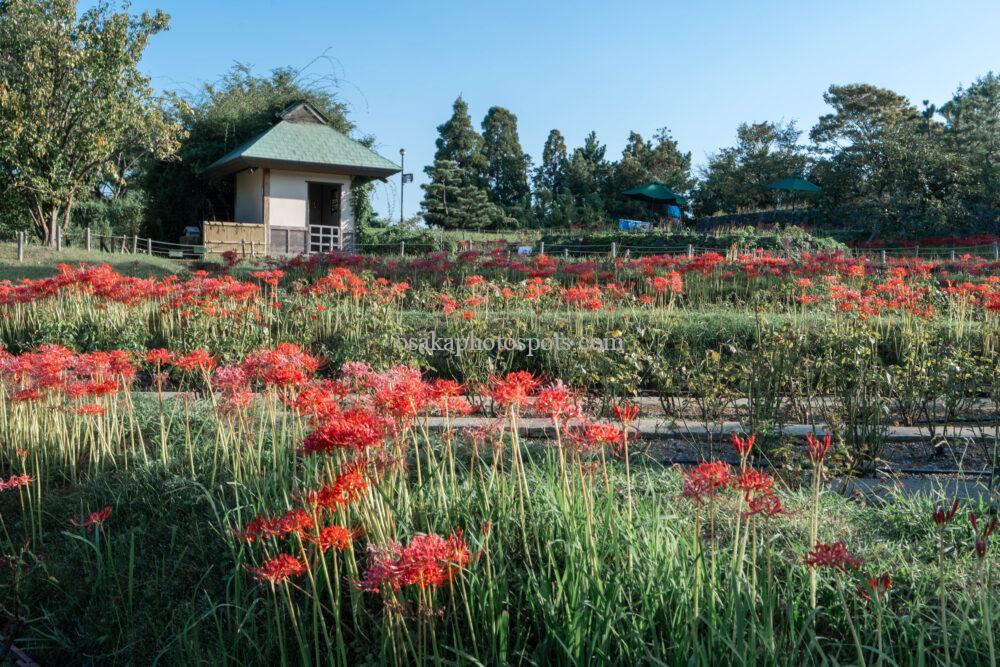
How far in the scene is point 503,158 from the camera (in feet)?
167

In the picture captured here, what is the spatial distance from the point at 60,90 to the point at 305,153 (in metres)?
7.25

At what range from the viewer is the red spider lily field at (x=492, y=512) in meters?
2.01

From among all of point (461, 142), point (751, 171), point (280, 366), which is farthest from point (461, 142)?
point (280, 366)

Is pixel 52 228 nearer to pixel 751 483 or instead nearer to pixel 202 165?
pixel 202 165

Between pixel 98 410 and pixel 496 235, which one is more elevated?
pixel 496 235

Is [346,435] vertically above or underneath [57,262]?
underneath

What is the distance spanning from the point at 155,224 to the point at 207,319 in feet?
76.9

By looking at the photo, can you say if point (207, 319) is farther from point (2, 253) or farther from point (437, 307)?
point (2, 253)

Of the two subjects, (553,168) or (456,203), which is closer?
(456,203)

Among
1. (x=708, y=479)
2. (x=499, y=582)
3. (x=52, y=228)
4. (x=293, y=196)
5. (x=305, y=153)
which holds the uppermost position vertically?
(x=305, y=153)

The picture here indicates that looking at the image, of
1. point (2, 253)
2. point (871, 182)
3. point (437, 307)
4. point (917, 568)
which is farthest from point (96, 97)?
point (871, 182)

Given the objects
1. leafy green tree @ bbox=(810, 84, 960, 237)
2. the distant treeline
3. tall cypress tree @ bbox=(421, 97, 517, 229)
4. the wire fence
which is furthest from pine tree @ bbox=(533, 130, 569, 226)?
the wire fence

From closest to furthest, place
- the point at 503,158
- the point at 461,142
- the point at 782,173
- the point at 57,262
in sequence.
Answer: the point at 57,262
the point at 782,173
the point at 461,142
the point at 503,158

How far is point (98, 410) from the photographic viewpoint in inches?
133
